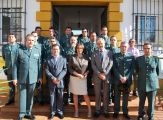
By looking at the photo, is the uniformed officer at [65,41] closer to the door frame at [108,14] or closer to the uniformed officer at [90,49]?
the uniformed officer at [90,49]

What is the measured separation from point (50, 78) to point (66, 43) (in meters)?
1.23

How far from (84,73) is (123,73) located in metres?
0.86

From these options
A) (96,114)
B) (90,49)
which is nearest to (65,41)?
(90,49)

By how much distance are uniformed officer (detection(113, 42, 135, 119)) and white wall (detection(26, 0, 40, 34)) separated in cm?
332

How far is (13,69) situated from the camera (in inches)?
317

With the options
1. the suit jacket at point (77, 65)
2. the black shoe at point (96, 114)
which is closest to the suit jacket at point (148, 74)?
the black shoe at point (96, 114)

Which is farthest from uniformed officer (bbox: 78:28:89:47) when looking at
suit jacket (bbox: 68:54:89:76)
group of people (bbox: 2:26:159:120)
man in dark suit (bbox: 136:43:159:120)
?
man in dark suit (bbox: 136:43:159:120)

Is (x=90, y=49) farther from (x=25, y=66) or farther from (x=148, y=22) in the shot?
(x=148, y=22)

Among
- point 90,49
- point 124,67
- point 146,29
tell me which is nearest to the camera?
point 124,67

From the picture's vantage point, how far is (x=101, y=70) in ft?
27.2

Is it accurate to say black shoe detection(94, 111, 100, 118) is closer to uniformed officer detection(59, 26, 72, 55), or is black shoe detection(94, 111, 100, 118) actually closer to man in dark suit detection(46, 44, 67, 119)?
man in dark suit detection(46, 44, 67, 119)

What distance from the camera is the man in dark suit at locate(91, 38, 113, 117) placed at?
27.1 feet

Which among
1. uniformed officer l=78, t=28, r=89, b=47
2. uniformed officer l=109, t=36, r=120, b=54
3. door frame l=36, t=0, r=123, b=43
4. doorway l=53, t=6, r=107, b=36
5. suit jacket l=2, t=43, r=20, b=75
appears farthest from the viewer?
doorway l=53, t=6, r=107, b=36

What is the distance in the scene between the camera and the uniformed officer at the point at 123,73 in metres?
8.20
